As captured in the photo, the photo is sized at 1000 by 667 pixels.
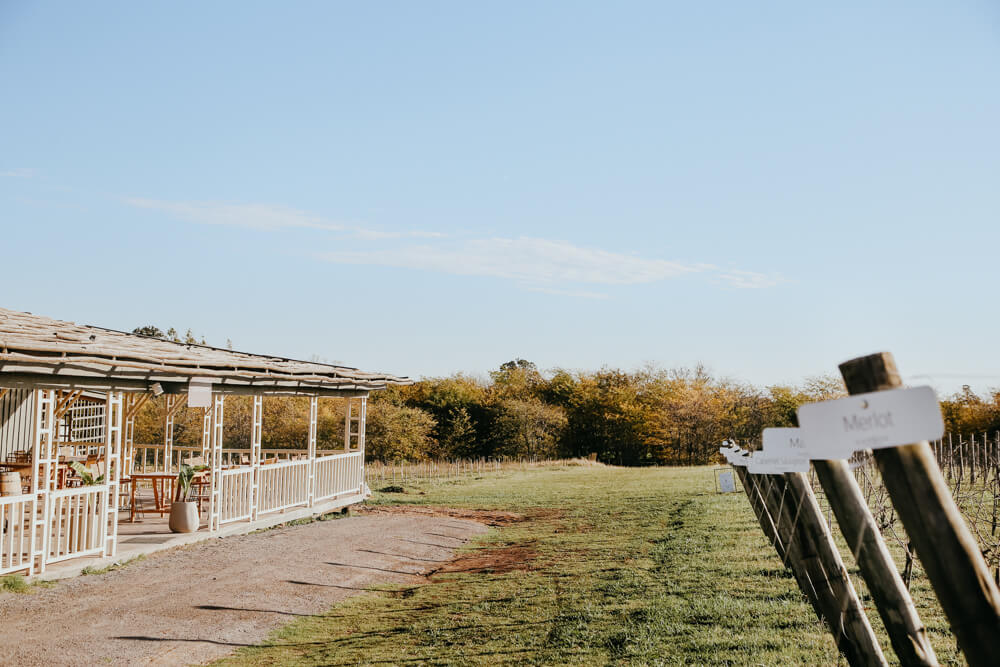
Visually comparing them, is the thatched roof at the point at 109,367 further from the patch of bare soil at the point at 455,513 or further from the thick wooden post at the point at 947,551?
the thick wooden post at the point at 947,551

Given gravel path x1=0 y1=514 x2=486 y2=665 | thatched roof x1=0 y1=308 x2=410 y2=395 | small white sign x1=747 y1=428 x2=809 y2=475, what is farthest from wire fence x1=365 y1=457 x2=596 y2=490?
small white sign x1=747 y1=428 x2=809 y2=475

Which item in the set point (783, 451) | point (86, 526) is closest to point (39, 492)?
point (86, 526)

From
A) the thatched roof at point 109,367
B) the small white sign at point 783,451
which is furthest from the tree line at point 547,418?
the small white sign at point 783,451

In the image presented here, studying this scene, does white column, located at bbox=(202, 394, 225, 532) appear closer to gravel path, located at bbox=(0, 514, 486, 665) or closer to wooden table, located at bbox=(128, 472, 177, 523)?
gravel path, located at bbox=(0, 514, 486, 665)

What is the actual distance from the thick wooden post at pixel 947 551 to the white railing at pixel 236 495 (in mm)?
12604

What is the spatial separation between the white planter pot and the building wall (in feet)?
19.4

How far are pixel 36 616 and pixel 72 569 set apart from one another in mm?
1899

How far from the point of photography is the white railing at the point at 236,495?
13.6 m

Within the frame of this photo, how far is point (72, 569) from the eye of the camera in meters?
9.68

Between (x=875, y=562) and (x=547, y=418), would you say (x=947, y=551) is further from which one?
(x=547, y=418)

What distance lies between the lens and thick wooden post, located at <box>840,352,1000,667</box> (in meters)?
2.18

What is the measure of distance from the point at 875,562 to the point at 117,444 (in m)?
9.95

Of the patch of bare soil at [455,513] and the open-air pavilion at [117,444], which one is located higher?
the open-air pavilion at [117,444]

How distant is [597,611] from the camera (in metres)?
7.61
